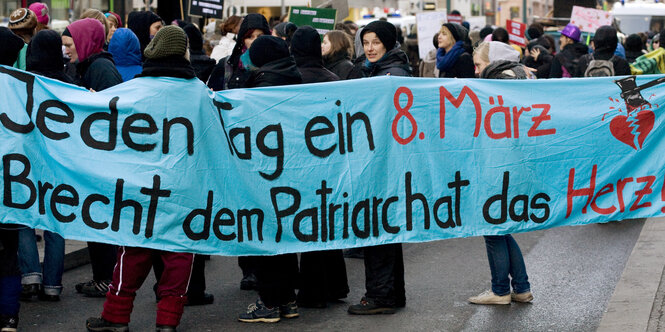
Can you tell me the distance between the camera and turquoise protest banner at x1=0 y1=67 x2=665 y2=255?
563 centimetres

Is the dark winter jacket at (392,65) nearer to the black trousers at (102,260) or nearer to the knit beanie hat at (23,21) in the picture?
the black trousers at (102,260)

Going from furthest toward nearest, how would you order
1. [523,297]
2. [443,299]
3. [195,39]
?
1. [195,39]
2. [443,299]
3. [523,297]

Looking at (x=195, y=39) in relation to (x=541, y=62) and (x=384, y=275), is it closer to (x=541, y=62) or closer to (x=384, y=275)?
(x=384, y=275)

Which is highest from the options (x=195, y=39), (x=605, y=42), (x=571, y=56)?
(x=195, y=39)

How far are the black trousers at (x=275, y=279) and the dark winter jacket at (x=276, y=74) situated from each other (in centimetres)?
102

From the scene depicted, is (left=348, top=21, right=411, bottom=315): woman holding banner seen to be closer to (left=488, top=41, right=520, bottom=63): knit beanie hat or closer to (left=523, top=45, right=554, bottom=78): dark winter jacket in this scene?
(left=488, top=41, right=520, bottom=63): knit beanie hat

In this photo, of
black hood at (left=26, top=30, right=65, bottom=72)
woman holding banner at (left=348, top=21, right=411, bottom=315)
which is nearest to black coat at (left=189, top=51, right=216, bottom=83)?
black hood at (left=26, top=30, right=65, bottom=72)

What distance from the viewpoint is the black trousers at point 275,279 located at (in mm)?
6129

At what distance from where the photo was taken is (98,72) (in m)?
6.90

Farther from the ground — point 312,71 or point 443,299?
point 312,71

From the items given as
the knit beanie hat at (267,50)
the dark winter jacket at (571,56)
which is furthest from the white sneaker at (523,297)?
the dark winter jacket at (571,56)

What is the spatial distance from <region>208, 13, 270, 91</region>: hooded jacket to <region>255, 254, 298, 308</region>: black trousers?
196 centimetres

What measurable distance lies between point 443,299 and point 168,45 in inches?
97.8

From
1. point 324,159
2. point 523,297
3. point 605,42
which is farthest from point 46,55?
point 605,42
